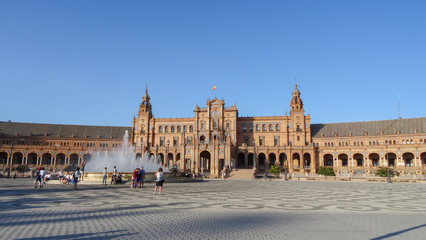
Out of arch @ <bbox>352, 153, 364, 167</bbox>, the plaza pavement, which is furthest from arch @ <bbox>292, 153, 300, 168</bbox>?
the plaza pavement

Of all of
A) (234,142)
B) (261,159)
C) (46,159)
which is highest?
(234,142)

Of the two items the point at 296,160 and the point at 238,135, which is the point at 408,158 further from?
the point at 238,135

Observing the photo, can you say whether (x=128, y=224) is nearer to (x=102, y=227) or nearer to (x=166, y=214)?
(x=102, y=227)

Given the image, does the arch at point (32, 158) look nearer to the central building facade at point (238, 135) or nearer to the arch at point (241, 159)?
the central building facade at point (238, 135)

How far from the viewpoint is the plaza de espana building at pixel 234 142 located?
3007 inches

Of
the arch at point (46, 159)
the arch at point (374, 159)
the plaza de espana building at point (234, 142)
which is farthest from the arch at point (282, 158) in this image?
the arch at point (46, 159)

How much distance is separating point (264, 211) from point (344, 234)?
451 cm

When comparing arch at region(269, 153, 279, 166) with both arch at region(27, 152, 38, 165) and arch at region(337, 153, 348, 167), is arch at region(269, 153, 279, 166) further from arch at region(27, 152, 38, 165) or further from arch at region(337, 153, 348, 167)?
arch at region(27, 152, 38, 165)

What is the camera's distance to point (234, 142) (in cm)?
8688

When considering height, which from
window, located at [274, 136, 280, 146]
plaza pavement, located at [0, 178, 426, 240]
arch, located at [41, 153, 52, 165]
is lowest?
plaza pavement, located at [0, 178, 426, 240]

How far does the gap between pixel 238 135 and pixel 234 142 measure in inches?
289

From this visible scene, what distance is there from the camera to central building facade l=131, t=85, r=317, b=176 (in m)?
83.8

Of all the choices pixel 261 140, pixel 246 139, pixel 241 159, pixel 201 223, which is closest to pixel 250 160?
pixel 241 159

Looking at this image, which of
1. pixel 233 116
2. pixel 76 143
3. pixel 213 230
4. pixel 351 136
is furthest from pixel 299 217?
pixel 76 143
